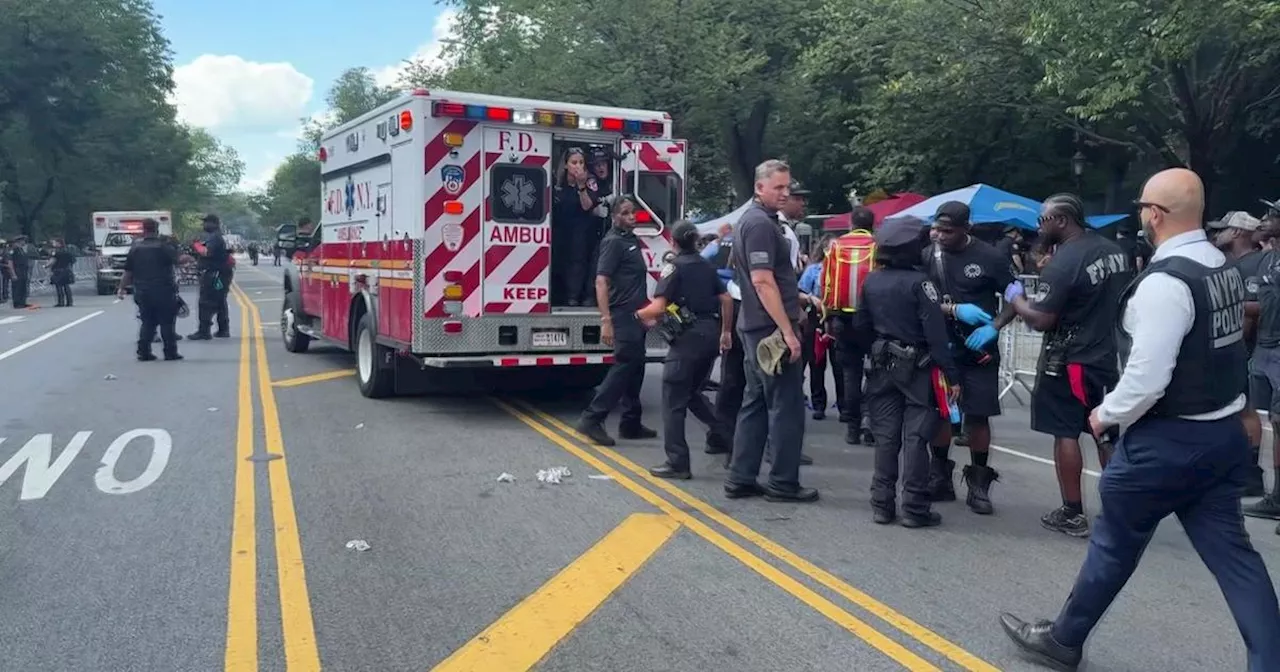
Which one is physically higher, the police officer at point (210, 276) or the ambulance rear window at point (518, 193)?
the ambulance rear window at point (518, 193)

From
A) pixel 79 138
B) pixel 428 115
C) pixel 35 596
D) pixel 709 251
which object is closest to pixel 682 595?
pixel 35 596

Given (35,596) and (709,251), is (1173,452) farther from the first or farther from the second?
(709,251)

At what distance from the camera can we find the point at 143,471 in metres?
7.61

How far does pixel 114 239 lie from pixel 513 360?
33.0 metres

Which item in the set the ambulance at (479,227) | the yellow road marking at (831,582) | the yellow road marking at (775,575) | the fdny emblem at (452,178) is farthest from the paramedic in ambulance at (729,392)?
the fdny emblem at (452,178)

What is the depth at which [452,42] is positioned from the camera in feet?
118

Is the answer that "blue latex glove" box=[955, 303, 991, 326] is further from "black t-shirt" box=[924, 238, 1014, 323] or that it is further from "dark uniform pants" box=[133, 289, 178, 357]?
"dark uniform pants" box=[133, 289, 178, 357]

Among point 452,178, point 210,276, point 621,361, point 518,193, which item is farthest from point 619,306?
point 210,276

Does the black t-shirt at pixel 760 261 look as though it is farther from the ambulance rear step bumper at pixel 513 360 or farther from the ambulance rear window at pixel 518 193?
the ambulance rear window at pixel 518 193

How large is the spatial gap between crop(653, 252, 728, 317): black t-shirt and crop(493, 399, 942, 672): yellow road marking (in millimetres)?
1249

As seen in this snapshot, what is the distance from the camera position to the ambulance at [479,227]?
9.40 meters

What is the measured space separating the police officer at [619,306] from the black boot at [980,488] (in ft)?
9.06

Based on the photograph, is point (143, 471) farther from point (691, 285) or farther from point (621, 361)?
point (691, 285)

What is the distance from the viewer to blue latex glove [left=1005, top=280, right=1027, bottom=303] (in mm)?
6250
